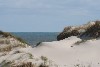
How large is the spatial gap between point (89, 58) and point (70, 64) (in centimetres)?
134

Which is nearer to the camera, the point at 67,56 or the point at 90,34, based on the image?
the point at 67,56

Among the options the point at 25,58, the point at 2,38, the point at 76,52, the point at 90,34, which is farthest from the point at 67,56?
the point at 2,38

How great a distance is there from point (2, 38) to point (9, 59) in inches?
406

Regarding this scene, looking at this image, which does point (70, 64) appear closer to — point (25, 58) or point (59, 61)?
point (59, 61)

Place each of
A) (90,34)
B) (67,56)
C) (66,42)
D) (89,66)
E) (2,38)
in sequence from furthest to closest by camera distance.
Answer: (2,38)
(90,34)
(66,42)
(67,56)
(89,66)

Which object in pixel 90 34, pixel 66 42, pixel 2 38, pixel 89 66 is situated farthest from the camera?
pixel 2 38

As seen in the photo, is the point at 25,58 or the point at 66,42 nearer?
the point at 25,58

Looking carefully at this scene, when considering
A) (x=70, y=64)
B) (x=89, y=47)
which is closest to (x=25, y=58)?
(x=70, y=64)

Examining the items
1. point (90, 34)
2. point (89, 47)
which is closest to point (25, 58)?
point (89, 47)

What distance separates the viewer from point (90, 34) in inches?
1220

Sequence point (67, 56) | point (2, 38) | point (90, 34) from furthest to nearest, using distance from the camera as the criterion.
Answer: point (2, 38), point (90, 34), point (67, 56)

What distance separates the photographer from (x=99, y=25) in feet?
106

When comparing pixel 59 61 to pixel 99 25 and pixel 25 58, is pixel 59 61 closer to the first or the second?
pixel 25 58

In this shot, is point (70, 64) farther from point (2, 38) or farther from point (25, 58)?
point (2, 38)
